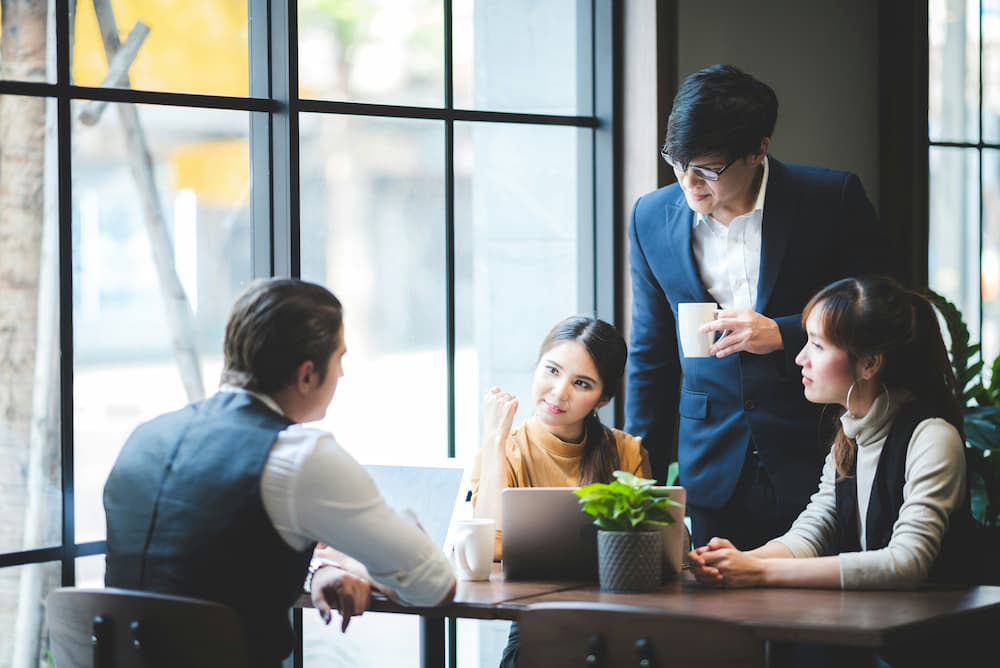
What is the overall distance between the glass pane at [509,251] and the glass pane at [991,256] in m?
1.83

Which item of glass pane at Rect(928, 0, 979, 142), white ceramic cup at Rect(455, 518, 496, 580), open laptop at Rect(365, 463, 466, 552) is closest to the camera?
white ceramic cup at Rect(455, 518, 496, 580)

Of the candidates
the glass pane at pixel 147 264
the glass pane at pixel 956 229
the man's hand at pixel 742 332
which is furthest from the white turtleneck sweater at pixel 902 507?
the glass pane at pixel 956 229

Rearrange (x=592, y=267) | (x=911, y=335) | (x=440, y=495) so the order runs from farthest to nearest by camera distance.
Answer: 1. (x=592, y=267)
2. (x=440, y=495)
3. (x=911, y=335)

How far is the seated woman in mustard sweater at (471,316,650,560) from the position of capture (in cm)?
248

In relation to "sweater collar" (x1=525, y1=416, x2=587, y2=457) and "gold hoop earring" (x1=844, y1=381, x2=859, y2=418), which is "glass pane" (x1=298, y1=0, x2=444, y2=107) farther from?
"gold hoop earring" (x1=844, y1=381, x2=859, y2=418)

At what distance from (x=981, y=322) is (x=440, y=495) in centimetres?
288

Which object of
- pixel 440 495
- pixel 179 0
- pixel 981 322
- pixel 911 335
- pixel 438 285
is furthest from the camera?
pixel 981 322

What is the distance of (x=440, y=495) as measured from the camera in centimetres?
238

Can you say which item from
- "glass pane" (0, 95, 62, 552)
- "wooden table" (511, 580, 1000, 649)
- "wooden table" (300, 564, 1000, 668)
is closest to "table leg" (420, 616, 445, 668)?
"wooden table" (300, 564, 1000, 668)

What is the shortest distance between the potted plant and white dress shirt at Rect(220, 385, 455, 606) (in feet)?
0.94

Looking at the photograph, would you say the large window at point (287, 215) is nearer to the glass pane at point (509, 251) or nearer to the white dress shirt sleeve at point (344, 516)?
the glass pane at point (509, 251)

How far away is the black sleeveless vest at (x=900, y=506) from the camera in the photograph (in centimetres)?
213

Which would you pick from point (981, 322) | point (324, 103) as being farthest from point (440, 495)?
point (981, 322)

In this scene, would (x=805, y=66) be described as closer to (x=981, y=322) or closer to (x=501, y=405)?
(x=981, y=322)
